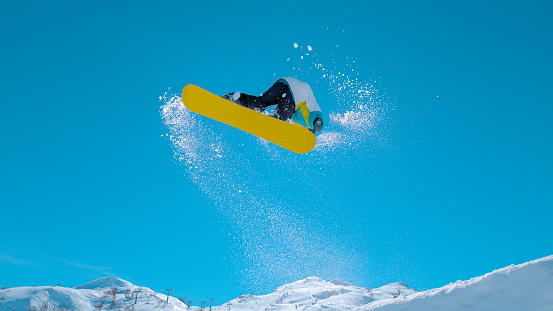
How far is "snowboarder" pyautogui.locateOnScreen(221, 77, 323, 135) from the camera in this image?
21.6ft

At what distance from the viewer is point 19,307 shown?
216ft

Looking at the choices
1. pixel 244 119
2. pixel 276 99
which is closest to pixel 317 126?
pixel 276 99

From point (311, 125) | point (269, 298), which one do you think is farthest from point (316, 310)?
point (311, 125)

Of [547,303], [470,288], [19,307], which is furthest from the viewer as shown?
[19,307]

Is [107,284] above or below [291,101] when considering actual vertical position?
above

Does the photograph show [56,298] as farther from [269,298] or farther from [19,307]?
[269,298]

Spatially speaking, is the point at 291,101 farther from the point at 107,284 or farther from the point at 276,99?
the point at 107,284

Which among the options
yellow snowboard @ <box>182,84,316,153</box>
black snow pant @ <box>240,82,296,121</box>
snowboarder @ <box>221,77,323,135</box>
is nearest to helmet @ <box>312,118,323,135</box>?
snowboarder @ <box>221,77,323,135</box>

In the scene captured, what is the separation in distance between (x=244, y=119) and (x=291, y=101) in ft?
3.50

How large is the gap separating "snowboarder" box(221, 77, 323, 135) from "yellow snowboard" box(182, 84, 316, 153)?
0.52 metres

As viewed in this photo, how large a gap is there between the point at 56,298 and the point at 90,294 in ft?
41.2

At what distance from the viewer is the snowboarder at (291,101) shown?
659 centimetres

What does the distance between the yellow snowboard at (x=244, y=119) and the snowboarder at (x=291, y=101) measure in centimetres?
52

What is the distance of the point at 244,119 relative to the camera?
6.10 metres
